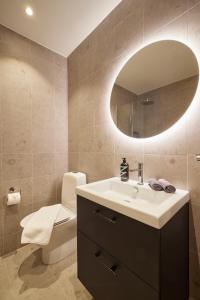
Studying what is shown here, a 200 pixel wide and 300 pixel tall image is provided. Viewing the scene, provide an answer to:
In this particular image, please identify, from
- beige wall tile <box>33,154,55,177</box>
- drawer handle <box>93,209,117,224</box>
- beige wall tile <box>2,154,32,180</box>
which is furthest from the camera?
beige wall tile <box>33,154,55,177</box>

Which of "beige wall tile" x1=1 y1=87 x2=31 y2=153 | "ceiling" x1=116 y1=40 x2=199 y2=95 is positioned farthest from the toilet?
"ceiling" x1=116 y1=40 x2=199 y2=95

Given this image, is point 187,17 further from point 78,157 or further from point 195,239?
point 78,157

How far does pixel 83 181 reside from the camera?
5.45ft

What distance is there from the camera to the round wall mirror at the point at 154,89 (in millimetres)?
953

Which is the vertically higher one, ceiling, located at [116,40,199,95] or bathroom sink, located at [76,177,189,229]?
→ ceiling, located at [116,40,199,95]

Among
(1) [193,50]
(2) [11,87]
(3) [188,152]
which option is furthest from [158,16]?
(2) [11,87]

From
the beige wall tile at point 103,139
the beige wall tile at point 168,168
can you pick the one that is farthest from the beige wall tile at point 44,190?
the beige wall tile at point 168,168

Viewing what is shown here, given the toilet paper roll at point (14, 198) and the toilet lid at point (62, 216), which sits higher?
the toilet paper roll at point (14, 198)

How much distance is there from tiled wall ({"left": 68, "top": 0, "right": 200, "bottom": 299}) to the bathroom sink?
157 mm

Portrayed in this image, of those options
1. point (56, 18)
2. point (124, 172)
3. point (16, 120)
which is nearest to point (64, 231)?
point (124, 172)

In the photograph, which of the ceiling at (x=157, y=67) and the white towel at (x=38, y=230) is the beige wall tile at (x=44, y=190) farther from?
the ceiling at (x=157, y=67)

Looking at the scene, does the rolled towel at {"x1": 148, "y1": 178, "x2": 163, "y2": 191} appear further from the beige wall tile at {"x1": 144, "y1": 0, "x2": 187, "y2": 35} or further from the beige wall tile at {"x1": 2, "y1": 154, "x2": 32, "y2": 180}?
the beige wall tile at {"x1": 2, "y1": 154, "x2": 32, "y2": 180}

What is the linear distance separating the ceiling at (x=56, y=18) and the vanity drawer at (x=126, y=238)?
1758mm

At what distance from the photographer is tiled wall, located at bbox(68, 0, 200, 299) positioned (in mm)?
907
